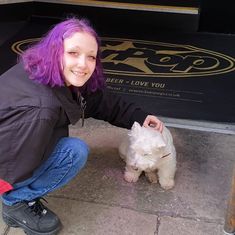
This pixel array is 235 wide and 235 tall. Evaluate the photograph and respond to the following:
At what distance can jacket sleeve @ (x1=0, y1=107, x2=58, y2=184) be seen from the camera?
1.86 metres

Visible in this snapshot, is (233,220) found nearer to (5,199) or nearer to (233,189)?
(233,189)

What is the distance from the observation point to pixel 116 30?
488 centimetres

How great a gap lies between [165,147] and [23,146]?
77 cm

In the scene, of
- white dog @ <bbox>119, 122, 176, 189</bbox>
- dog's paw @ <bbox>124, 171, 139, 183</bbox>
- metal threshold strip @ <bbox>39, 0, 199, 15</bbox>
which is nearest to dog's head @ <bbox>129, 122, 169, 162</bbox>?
white dog @ <bbox>119, 122, 176, 189</bbox>

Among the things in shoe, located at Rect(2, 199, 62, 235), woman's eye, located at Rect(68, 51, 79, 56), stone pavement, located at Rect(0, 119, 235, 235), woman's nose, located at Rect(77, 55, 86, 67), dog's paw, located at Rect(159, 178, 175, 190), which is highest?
woman's eye, located at Rect(68, 51, 79, 56)

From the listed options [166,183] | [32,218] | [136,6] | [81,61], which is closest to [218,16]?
[136,6]

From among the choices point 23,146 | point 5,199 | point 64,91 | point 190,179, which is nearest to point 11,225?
point 5,199

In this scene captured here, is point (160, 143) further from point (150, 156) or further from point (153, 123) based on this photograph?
point (153, 123)

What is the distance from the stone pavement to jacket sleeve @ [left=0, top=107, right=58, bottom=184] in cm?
43

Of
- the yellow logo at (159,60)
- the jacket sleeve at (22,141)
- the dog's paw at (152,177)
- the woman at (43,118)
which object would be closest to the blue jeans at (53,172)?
the woman at (43,118)

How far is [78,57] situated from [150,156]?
2.17 feet

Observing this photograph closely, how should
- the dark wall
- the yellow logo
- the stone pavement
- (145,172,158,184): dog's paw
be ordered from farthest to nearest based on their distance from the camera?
the dark wall, the yellow logo, (145,172,158,184): dog's paw, the stone pavement

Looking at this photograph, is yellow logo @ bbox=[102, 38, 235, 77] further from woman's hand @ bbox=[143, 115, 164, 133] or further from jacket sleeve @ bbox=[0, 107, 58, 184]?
jacket sleeve @ bbox=[0, 107, 58, 184]

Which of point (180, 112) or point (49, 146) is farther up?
point (49, 146)
